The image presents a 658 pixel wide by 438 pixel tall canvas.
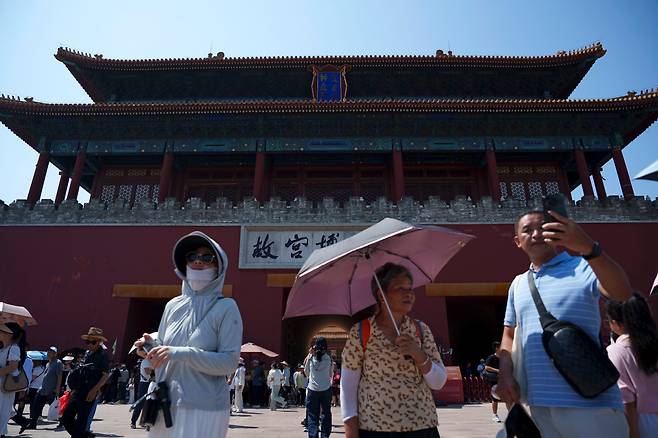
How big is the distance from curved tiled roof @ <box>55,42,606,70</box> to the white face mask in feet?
44.1

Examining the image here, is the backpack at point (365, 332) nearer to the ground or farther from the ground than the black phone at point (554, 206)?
nearer to the ground

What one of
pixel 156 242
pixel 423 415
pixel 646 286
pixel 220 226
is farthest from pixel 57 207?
pixel 646 286

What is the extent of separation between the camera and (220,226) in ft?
36.6

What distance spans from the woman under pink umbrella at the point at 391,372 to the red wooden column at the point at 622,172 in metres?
13.1

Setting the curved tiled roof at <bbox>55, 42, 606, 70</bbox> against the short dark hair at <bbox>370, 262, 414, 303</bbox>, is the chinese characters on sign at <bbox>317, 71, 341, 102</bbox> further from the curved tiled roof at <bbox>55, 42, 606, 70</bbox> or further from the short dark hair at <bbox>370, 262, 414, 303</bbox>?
the short dark hair at <bbox>370, 262, 414, 303</bbox>

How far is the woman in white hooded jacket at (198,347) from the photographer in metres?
1.87

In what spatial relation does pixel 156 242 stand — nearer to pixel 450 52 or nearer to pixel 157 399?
pixel 157 399

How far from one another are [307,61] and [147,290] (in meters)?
9.44

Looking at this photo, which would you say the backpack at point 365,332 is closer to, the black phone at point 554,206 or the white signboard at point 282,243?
the black phone at point 554,206

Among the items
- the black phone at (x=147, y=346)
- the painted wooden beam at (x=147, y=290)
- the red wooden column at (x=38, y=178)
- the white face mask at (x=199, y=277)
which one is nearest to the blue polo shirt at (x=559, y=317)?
the white face mask at (x=199, y=277)

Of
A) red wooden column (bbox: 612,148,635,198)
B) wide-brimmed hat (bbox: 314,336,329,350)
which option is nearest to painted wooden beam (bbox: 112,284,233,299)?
wide-brimmed hat (bbox: 314,336,329,350)

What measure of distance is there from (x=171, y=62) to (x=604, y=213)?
48.6 feet

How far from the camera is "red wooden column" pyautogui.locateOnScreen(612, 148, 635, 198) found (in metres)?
11.8

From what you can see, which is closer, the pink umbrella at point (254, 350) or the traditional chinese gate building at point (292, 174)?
the pink umbrella at point (254, 350)
